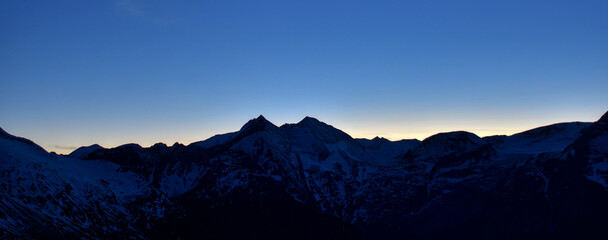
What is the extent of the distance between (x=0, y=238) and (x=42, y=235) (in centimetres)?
2016

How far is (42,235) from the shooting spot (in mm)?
191625

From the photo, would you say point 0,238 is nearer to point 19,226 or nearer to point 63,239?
point 19,226

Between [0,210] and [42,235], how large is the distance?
16.1 metres

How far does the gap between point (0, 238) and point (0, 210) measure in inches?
913

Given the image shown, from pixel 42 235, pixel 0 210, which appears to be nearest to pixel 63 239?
pixel 42 235

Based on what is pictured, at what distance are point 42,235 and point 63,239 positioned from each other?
867 centimetres

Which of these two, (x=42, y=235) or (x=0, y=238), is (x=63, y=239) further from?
(x=0, y=238)

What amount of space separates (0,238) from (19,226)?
16159mm

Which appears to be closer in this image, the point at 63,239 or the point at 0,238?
the point at 0,238

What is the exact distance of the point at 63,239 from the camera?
199 metres

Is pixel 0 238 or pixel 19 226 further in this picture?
pixel 19 226

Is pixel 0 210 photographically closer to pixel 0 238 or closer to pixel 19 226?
pixel 19 226

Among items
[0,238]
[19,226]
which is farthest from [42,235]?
[0,238]

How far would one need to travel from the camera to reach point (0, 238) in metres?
172
